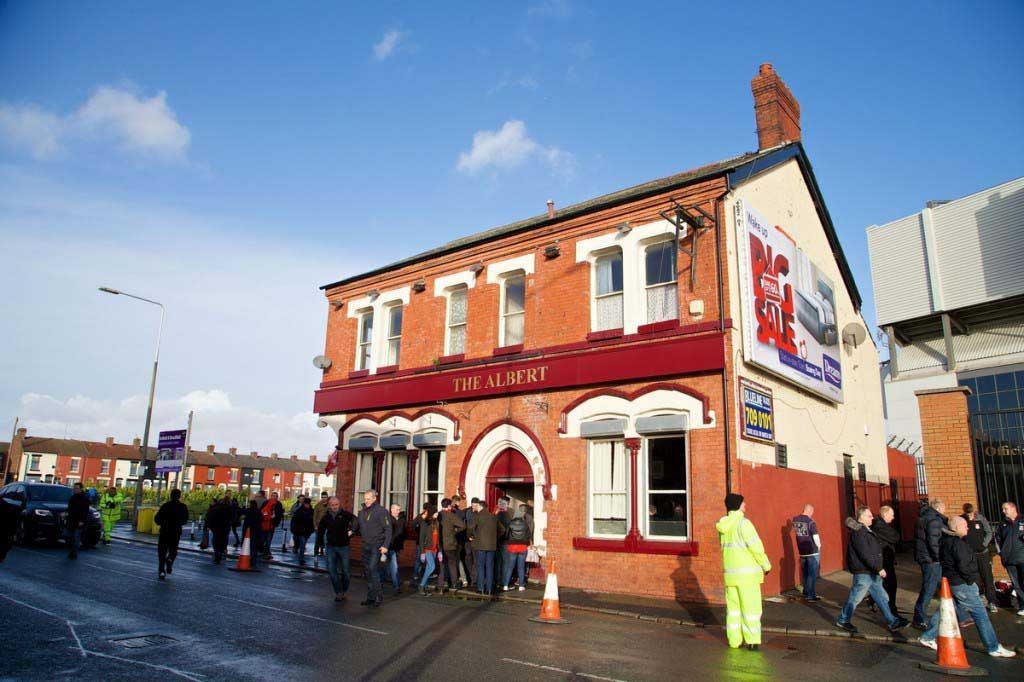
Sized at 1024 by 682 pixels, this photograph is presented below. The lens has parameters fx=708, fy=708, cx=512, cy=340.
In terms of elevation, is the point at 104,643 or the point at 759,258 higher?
the point at 759,258

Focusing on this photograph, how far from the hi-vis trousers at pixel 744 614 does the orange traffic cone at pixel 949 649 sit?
1785 millimetres

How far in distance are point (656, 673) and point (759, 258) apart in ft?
32.1

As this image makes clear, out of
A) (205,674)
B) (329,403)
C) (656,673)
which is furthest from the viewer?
(329,403)

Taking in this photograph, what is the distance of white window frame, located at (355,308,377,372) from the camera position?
20734mm

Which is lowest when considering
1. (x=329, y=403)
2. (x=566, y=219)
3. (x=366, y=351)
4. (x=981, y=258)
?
(x=329, y=403)

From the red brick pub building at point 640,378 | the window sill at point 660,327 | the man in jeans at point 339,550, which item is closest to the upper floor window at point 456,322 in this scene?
the red brick pub building at point 640,378

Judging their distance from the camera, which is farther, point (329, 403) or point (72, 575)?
point (329, 403)

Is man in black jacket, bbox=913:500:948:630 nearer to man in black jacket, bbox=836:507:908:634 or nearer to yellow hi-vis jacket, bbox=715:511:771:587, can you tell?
man in black jacket, bbox=836:507:908:634

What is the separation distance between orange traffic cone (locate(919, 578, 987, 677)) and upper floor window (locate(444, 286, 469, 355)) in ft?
40.3

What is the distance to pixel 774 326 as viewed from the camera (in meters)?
14.7

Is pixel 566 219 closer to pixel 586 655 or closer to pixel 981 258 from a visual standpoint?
pixel 586 655

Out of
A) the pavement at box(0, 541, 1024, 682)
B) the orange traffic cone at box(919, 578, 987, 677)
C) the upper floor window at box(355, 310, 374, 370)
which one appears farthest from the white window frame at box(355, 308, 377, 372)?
the orange traffic cone at box(919, 578, 987, 677)

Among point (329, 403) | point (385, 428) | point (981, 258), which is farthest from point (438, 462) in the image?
point (981, 258)

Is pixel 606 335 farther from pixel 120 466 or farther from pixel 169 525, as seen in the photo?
pixel 120 466
